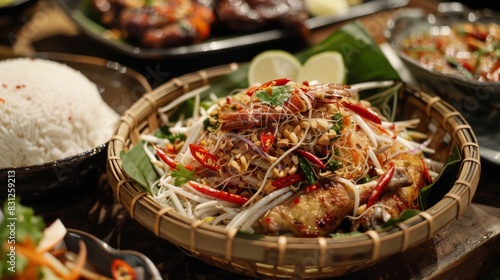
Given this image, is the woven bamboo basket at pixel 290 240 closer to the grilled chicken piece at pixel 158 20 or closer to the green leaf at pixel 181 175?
the green leaf at pixel 181 175

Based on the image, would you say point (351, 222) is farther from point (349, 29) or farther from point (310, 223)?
point (349, 29)

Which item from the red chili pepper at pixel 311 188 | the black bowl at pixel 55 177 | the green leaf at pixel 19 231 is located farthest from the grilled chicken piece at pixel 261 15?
the green leaf at pixel 19 231

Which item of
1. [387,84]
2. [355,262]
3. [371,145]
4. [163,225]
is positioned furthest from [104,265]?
[387,84]

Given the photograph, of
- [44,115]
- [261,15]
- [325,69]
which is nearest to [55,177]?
[44,115]

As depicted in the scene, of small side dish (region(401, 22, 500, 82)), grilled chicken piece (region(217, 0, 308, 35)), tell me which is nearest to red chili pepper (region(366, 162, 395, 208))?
small side dish (region(401, 22, 500, 82))

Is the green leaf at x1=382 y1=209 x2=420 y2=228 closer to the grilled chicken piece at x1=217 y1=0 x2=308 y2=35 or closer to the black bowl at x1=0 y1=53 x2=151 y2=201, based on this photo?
the black bowl at x1=0 y1=53 x2=151 y2=201

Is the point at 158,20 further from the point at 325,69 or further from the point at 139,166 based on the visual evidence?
the point at 139,166
